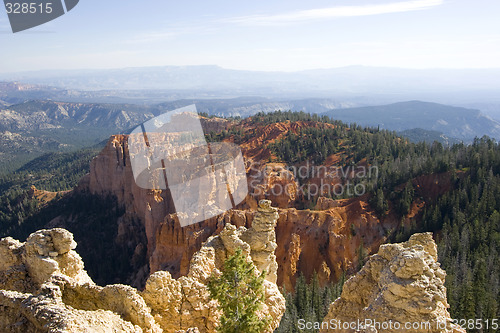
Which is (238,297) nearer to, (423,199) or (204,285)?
(204,285)

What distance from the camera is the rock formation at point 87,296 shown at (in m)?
7.50

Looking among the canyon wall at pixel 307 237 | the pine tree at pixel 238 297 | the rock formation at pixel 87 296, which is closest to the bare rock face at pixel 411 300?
the pine tree at pixel 238 297

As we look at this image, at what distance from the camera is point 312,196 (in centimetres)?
5331

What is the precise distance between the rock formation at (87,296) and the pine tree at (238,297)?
89 cm

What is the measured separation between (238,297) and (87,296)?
4.04 metres

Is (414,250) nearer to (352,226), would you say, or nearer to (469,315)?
(469,315)

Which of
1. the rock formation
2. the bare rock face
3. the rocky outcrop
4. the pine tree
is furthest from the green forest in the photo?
the bare rock face

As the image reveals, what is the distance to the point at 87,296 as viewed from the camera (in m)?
9.56

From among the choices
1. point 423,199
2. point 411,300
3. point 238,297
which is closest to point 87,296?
point 238,297

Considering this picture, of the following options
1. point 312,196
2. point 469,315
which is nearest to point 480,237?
point 469,315

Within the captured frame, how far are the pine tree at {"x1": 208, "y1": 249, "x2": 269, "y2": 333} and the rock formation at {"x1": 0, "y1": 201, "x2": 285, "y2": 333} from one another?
89 cm

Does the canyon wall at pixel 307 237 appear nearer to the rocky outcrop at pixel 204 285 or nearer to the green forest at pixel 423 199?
the green forest at pixel 423 199

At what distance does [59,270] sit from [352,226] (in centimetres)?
3224

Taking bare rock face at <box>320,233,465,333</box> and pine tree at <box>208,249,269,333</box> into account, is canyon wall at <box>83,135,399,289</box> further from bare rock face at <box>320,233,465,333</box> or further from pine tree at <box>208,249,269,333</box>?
bare rock face at <box>320,233,465,333</box>
